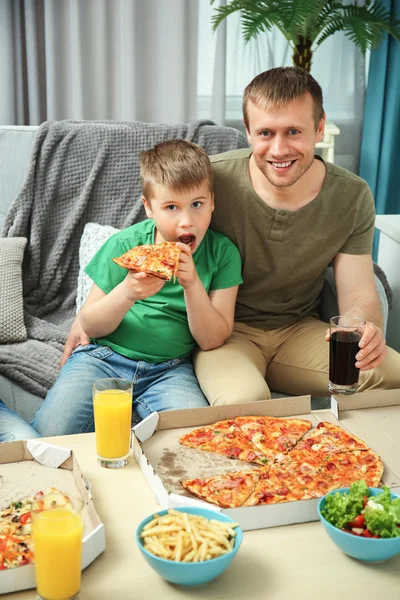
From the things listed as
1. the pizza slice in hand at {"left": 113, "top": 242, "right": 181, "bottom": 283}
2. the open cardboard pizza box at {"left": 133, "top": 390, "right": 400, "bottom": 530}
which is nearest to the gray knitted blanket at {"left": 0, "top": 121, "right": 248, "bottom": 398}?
the pizza slice in hand at {"left": 113, "top": 242, "right": 181, "bottom": 283}

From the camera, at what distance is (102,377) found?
2.00 metres

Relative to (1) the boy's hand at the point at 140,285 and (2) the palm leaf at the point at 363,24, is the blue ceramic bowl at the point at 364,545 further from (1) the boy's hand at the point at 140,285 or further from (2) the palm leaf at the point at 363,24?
(2) the palm leaf at the point at 363,24

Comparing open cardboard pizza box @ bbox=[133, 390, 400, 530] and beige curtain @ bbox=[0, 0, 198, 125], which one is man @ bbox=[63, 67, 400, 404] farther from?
beige curtain @ bbox=[0, 0, 198, 125]

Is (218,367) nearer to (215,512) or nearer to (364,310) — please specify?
(364,310)

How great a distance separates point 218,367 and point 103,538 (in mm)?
861

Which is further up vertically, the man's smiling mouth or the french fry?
the man's smiling mouth

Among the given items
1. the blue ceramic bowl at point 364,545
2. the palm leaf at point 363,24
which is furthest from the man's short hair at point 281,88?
the palm leaf at point 363,24

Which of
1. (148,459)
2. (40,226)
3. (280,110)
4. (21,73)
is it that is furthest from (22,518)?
(21,73)

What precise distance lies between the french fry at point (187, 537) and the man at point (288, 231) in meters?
0.92

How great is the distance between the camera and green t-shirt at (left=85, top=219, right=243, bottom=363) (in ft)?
6.82

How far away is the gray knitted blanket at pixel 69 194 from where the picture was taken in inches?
102

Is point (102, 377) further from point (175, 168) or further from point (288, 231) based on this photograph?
point (288, 231)

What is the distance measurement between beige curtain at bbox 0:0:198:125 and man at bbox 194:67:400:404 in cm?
192

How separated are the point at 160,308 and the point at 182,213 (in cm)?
30
